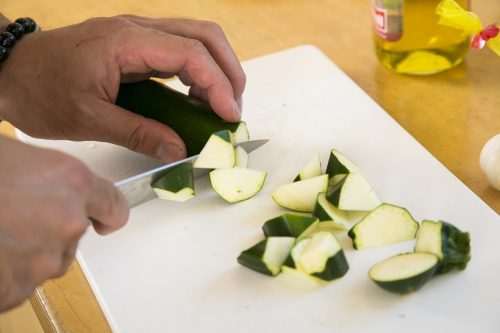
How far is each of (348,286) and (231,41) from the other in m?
0.98

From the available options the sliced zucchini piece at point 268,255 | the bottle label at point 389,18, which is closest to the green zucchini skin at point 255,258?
the sliced zucchini piece at point 268,255

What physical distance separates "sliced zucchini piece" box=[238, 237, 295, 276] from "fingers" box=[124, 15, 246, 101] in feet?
1.39

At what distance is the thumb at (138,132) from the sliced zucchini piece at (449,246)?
52 cm

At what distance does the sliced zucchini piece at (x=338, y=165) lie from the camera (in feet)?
4.66

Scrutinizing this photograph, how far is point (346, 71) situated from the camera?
1.86 m

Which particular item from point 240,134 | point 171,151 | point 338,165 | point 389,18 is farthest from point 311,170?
point 389,18

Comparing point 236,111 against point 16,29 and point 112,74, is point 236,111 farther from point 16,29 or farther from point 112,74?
point 16,29

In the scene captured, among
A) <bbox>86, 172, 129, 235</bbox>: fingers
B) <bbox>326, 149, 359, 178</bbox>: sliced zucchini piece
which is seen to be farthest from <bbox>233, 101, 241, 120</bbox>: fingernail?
<bbox>86, 172, 129, 235</bbox>: fingers

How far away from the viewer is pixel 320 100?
1.70 meters

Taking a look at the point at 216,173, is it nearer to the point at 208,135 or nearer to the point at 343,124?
the point at 208,135

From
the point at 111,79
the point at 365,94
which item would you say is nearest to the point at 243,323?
the point at 111,79

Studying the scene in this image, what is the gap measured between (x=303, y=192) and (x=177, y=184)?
0.23 metres

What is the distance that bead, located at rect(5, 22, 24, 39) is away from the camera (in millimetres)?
1626

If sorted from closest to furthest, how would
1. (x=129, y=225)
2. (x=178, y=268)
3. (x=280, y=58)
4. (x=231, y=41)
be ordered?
(x=178, y=268) → (x=129, y=225) → (x=280, y=58) → (x=231, y=41)
